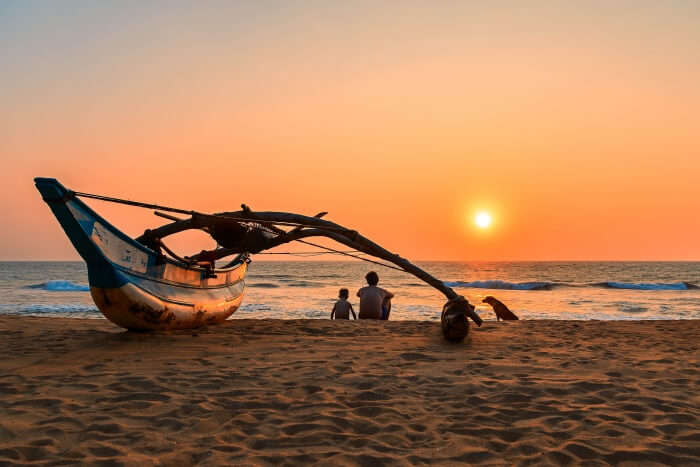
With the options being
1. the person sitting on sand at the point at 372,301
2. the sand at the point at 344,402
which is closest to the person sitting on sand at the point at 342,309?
the person sitting on sand at the point at 372,301

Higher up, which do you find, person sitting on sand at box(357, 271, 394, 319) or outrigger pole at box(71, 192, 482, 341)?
outrigger pole at box(71, 192, 482, 341)

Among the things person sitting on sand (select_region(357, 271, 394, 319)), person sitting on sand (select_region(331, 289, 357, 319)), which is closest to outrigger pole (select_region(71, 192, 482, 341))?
person sitting on sand (select_region(357, 271, 394, 319))

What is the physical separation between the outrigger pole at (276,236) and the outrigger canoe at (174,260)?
16mm

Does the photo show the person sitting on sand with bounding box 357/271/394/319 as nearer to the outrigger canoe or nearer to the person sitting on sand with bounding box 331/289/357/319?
the person sitting on sand with bounding box 331/289/357/319

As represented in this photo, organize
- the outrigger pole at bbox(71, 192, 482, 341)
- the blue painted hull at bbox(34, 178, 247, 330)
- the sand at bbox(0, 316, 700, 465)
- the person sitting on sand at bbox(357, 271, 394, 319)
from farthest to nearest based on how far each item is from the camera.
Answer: the person sitting on sand at bbox(357, 271, 394, 319)
the outrigger pole at bbox(71, 192, 482, 341)
the blue painted hull at bbox(34, 178, 247, 330)
the sand at bbox(0, 316, 700, 465)

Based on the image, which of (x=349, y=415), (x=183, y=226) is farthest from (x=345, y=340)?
(x=349, y=415)

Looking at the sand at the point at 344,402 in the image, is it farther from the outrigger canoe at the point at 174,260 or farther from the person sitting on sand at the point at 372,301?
the person sitting on sand at the point at 372,301

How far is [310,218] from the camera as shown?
866cm

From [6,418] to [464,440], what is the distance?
3.24 meters

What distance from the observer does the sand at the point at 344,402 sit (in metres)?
3.10

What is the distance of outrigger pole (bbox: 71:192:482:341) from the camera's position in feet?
25.8

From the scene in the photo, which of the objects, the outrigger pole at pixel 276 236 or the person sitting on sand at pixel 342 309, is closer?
the outrigger pole at pixel 276 236

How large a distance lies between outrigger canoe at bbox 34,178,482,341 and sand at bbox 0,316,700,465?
56 centimetres

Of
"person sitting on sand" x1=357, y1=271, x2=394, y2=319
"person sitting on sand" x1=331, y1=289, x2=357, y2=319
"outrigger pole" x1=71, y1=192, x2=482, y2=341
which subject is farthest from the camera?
"person sitting on sand" x1=331, y1=289, x2=357, y2=319
